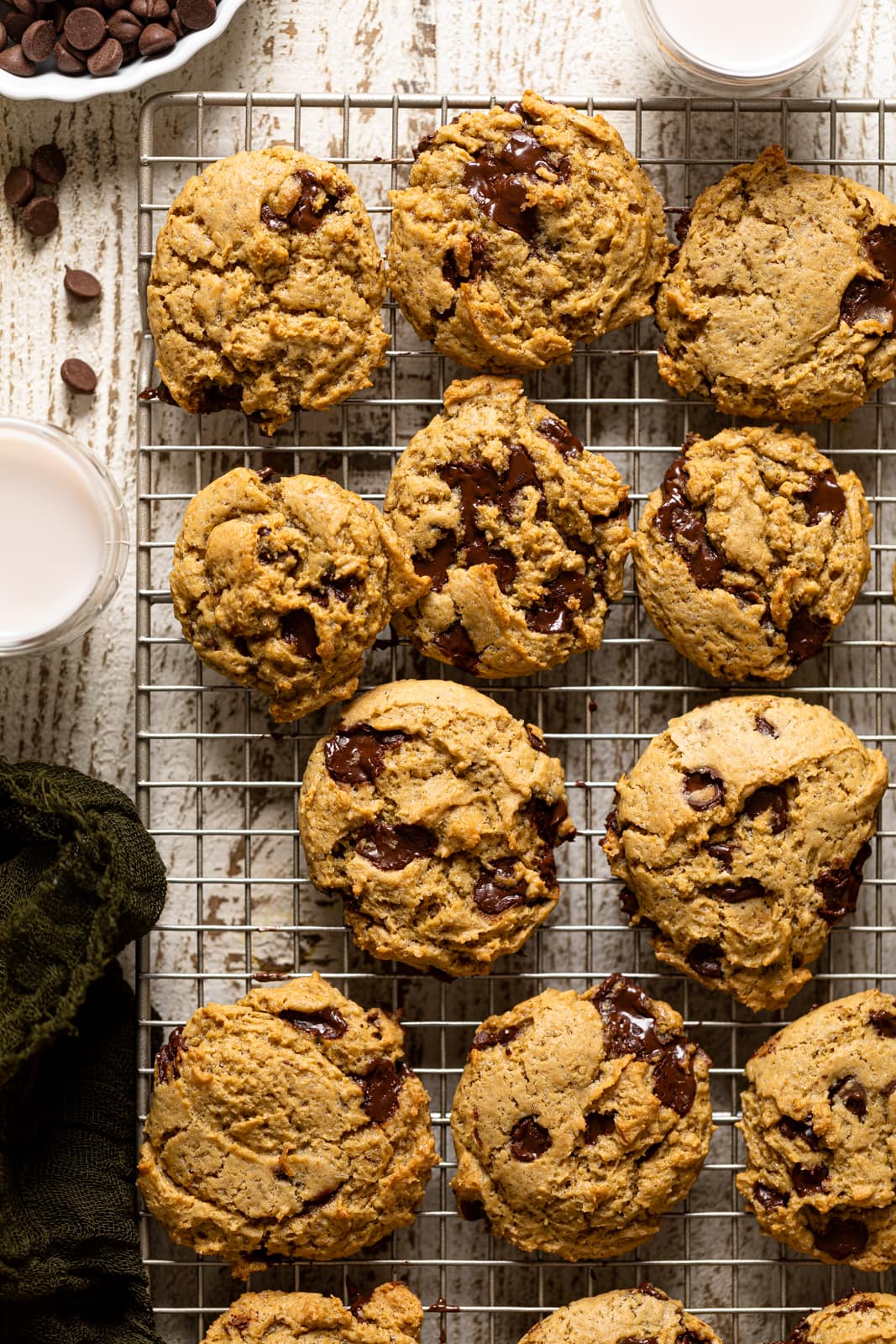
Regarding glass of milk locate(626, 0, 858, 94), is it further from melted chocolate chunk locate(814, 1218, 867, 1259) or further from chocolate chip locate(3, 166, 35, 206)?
melted chocolate chunk locate(814, 1218, 867, 1259)

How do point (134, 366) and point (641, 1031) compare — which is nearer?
→ point (641, 1031)

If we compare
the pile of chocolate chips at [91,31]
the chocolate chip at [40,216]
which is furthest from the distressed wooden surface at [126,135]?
the pile of chocolate chips at [91,31]

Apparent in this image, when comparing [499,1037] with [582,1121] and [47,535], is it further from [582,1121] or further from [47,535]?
[47,535]

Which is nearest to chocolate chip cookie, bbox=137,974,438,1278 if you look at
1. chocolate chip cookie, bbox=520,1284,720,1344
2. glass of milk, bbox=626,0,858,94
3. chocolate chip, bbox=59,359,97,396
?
chocolate chip cookie, bbox=520,1284,720,1344

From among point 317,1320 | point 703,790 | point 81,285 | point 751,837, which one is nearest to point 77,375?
point 81,285

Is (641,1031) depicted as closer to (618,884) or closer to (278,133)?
(618,884)

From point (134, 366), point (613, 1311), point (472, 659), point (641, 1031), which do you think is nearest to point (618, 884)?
point (641, 1031)
